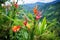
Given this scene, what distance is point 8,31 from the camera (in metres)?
4.63

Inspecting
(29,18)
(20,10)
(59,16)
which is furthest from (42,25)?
(59,16)

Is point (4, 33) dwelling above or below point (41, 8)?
below

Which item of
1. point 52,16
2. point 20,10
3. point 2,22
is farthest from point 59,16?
point 2,22

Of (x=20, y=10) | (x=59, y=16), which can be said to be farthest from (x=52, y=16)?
(x=20, y=10)

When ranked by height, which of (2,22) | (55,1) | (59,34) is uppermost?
(55,1)

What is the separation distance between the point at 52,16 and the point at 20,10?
0.85 meters

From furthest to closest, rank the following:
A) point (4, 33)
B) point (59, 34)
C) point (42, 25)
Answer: point (59, 34), point (4, 33), point (42, 25)

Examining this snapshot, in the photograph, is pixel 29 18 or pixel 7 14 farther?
pixel 7 14

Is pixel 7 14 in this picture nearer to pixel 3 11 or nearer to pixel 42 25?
pixel 3 11

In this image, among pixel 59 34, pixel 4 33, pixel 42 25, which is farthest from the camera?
pixel 59 34

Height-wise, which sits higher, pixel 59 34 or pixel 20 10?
pixel 20 10

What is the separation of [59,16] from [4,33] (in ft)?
4.47

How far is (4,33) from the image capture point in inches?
182

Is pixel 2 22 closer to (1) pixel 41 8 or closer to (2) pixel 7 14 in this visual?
(2) pixel 7 14
